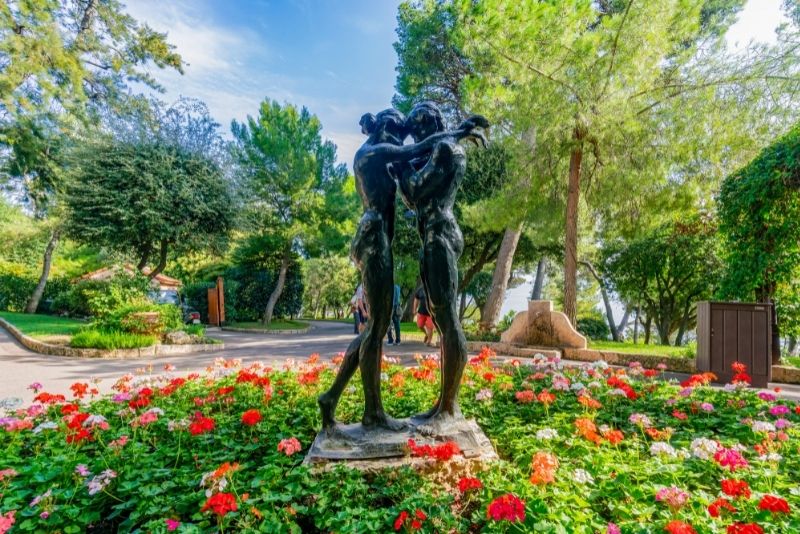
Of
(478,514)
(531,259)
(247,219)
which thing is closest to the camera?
(478,514)

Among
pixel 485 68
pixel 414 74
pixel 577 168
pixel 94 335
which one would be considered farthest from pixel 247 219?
pixel 577 168

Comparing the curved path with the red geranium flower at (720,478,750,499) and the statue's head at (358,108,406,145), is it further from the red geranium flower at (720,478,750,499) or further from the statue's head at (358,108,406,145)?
the red geranium flower at (720,478,750,499)

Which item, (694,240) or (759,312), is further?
(694,240)

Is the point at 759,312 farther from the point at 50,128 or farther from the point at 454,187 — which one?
the point at 50,128

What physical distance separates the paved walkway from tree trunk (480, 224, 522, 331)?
2.88 m

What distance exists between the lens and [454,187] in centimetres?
292

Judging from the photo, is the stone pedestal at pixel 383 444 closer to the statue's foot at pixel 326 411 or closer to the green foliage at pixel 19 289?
the statue's foot at pixel 326 411

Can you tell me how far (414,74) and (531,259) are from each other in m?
9.14

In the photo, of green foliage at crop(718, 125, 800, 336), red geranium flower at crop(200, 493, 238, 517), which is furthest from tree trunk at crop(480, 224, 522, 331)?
red geranium flower at crop(200, 493, 238, 517)

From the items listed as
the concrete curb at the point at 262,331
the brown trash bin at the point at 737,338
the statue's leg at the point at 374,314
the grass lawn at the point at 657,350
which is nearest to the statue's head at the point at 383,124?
the statue's leg at the point at 374,314

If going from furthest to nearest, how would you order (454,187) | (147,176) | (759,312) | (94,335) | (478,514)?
(147,176) < (94,335) < (759,312) < (454,187) < (478,514)

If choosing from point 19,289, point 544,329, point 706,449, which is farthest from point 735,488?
point 19,289

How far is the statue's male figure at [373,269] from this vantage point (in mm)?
2803

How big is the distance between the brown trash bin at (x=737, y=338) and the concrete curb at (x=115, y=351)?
9.87 m
